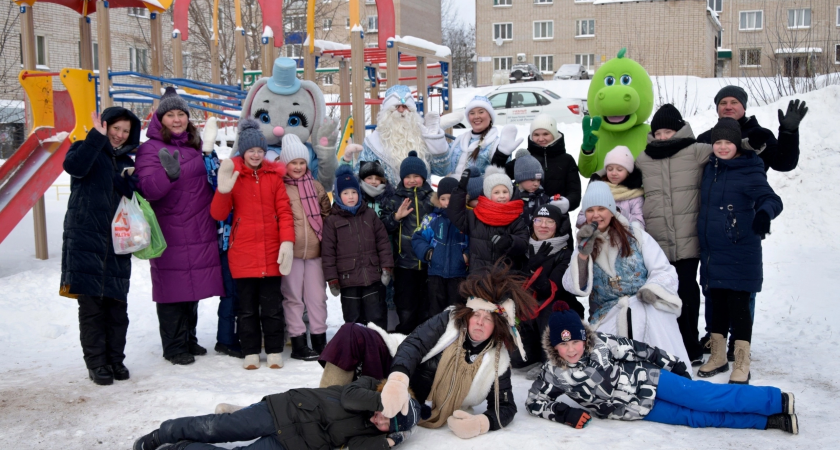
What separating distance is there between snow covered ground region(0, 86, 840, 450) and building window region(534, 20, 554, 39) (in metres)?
31.1

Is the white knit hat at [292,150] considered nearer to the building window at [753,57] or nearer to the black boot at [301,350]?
the black boot at [301,350]

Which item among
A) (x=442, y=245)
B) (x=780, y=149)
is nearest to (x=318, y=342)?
(x=442, y=245)

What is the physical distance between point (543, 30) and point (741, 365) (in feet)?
118

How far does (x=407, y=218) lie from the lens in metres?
5.30

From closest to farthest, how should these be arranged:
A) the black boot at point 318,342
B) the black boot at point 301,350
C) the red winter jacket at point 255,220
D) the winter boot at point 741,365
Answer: the winter boot at point 741,365
the red winter jacket at point 255,220
the black boot at point 301,350
the black boot at point 318,342

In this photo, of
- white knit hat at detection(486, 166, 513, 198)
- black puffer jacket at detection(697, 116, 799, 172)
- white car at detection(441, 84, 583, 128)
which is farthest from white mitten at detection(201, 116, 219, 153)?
white car at detection(441, 84, 583, 128)

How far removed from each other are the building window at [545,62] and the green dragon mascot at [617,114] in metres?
33.8

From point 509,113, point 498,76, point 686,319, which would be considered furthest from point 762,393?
point 498,76

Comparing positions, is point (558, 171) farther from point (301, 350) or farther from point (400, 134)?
point (301, 350)

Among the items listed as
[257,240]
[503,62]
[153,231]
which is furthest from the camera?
[503,62]

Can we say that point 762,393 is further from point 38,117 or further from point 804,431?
point 38,117

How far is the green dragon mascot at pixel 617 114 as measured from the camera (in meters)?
5.36

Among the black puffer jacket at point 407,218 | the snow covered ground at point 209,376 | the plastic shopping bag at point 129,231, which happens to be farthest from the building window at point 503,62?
the plastic shopping bag at point 129,231

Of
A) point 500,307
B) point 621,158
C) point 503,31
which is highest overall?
point 503,31
